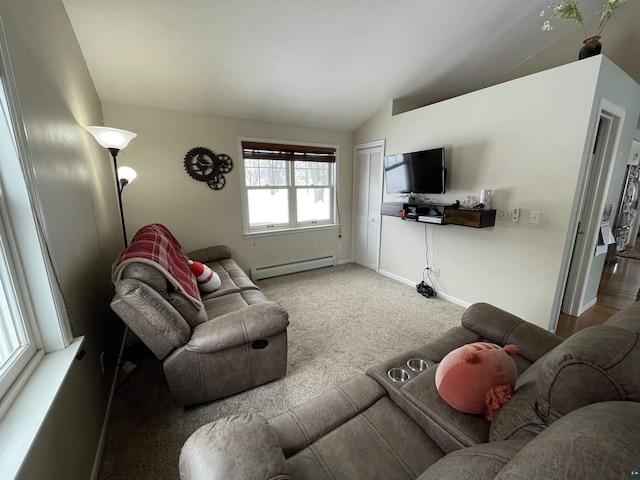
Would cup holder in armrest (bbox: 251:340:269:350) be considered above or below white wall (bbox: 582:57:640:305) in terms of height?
below

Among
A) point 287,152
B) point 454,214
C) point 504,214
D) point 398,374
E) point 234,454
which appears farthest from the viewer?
point 287,152

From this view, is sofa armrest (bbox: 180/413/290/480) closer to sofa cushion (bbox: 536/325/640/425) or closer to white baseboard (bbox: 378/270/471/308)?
sofa cushion (bbox: 536/325/640/425)

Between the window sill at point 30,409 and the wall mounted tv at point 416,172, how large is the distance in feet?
10.7

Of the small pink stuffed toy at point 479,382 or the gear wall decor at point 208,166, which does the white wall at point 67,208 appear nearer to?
the gear wall decor at point 208,166

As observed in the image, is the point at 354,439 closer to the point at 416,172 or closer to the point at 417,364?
the point at 417,364

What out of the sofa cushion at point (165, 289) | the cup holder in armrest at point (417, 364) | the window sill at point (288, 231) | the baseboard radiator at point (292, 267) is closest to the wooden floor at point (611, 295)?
the cup holder in armrest at point (417, 364)

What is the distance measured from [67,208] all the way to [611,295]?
5.40m

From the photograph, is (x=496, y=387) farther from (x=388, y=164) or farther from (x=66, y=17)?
(x=66, y=17)

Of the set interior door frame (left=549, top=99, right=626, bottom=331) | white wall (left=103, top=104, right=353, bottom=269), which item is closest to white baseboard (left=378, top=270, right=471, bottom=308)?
interior door frame (left=549, top=99, right=626, bottom=331)

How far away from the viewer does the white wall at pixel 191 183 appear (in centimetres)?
302

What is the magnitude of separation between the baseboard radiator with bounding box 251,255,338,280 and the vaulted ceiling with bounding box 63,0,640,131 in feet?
7.08

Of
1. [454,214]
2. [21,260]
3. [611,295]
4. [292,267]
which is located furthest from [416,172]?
[21,260]

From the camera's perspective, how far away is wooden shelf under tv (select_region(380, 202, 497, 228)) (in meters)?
2.58

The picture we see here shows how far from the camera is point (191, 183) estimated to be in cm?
334
